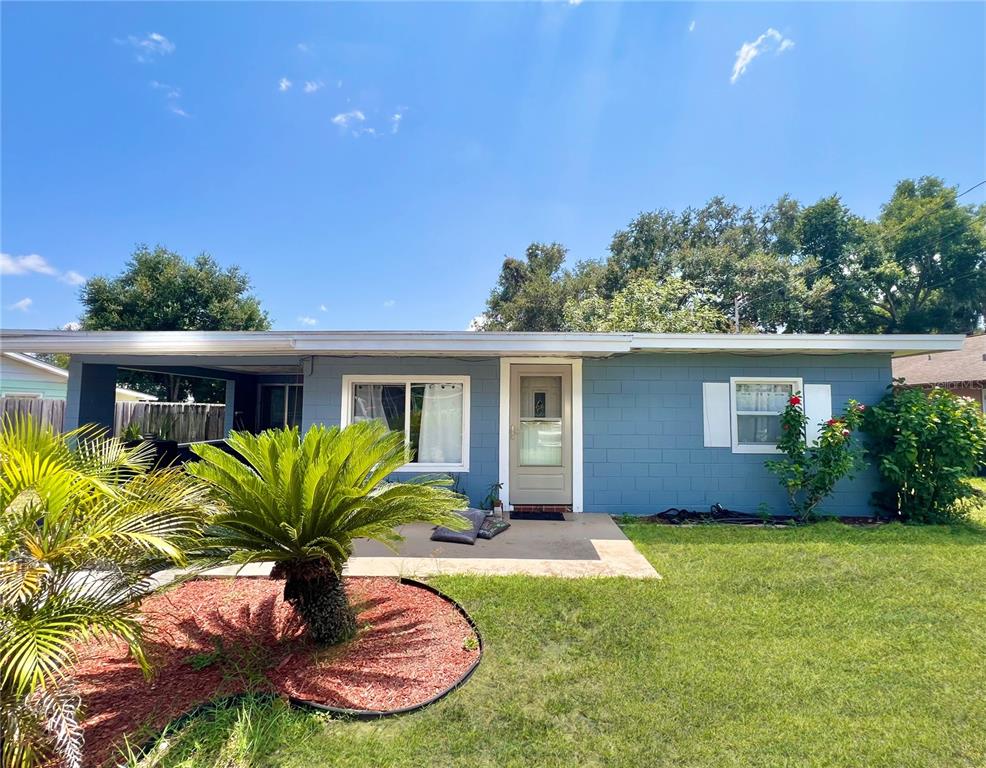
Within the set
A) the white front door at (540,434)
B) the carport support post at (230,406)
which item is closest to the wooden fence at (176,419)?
the carport support post at (230,406)

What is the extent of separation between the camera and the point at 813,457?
610cm

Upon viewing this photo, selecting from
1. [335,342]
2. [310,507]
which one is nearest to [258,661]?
[310,507]

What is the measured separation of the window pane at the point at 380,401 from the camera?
684cm

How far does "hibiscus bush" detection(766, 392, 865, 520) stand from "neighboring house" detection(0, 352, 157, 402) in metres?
15.8

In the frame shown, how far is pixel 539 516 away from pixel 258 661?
4.18 meters

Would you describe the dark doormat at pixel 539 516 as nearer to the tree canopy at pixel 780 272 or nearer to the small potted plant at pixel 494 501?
the small potted plant at pixel 494 501

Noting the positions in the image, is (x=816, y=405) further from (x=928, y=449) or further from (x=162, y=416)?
(x=162, y=416)

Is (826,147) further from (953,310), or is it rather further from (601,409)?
(601,409)

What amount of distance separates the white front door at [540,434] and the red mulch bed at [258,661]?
128 inches

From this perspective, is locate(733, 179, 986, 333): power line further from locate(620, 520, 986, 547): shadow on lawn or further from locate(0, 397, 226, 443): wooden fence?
locate(0, 397, 226, 443): wooden fence

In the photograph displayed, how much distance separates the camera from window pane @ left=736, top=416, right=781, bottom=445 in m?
6.63

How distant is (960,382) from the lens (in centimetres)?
1170

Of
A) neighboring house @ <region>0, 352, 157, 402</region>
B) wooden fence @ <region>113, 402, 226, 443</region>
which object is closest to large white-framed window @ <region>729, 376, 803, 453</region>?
wooden fence @ <region>113, 402, 226, 443</region>

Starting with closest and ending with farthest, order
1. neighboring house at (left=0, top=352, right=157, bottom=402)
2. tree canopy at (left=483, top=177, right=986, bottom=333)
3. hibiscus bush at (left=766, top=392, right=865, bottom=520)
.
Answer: hibiscus bush at (left=766, top=392, right=865, bottom=520) → neighboring house at (left=0, top=352, right=157, bottom=402) → tree canopy at (left=483, top=177, right=986, bottom=333)
